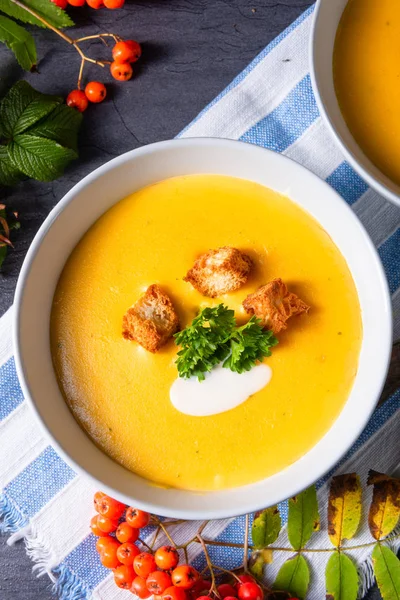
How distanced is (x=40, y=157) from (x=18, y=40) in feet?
1.42

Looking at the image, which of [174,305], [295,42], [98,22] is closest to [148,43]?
[98,22]

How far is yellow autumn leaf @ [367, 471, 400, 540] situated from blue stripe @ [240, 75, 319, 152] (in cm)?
123

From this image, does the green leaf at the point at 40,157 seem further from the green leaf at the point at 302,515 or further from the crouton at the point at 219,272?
the green leaf at the point at 302,515

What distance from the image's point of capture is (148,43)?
8.41 ft

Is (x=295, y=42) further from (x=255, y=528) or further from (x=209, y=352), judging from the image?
(x=255, y=528)

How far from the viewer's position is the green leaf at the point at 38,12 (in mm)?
2447

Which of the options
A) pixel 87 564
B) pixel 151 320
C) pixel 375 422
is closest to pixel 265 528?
pixel 375 422

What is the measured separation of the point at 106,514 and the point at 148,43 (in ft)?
5.72

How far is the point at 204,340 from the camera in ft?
6.55

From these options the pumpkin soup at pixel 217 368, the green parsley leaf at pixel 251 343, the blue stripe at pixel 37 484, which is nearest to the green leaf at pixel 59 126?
the pumpkin soup at pixel 217 368

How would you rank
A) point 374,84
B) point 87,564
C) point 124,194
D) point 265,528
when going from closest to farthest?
point 374,84 → point 124,194 → point 265,528 → point 87,564

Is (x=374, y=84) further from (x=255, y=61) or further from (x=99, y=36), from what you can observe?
(x=99, y=36)

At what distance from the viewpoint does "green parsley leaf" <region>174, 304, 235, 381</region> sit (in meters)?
2.01

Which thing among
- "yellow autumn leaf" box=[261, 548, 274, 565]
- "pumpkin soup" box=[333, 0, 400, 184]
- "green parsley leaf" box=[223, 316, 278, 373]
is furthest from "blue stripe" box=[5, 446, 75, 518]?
"pumpkin soup" box=[333, 0, 400, 184]
